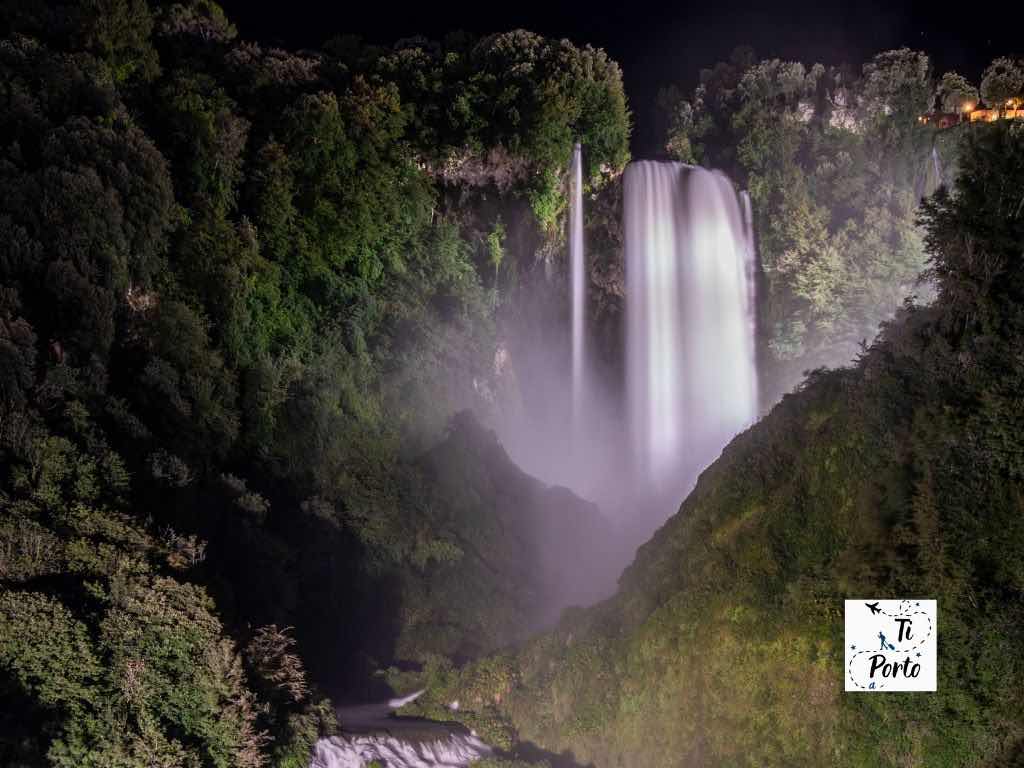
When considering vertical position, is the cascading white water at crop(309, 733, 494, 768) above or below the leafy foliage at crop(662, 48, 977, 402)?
below

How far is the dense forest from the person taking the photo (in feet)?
34.3

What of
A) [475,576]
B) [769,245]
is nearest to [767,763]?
[475,576]

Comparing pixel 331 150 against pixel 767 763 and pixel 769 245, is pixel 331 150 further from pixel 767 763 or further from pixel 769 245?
pixel 769 245

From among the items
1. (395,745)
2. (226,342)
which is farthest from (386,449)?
(395,745)

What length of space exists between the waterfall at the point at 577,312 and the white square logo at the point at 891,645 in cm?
2289

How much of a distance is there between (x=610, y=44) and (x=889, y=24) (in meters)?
17.1

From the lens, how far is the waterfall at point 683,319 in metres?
34.3

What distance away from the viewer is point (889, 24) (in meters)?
49.3

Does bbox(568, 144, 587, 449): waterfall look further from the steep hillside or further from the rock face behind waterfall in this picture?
the steep hillside

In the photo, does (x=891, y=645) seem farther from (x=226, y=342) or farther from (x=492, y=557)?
(x=226, y=342)

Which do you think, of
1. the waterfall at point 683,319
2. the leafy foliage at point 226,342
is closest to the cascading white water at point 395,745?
the leafy foliage at point 226,342

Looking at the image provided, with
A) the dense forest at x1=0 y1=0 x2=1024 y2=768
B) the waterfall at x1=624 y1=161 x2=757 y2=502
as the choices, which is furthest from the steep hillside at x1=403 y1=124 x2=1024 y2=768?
the waterfall at x1=624 y1=161 x2=757 y2=502

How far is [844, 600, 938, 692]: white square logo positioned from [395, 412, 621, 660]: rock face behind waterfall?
10.7m

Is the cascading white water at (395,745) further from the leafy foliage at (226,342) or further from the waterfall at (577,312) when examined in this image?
the waterfall at (577,312)
